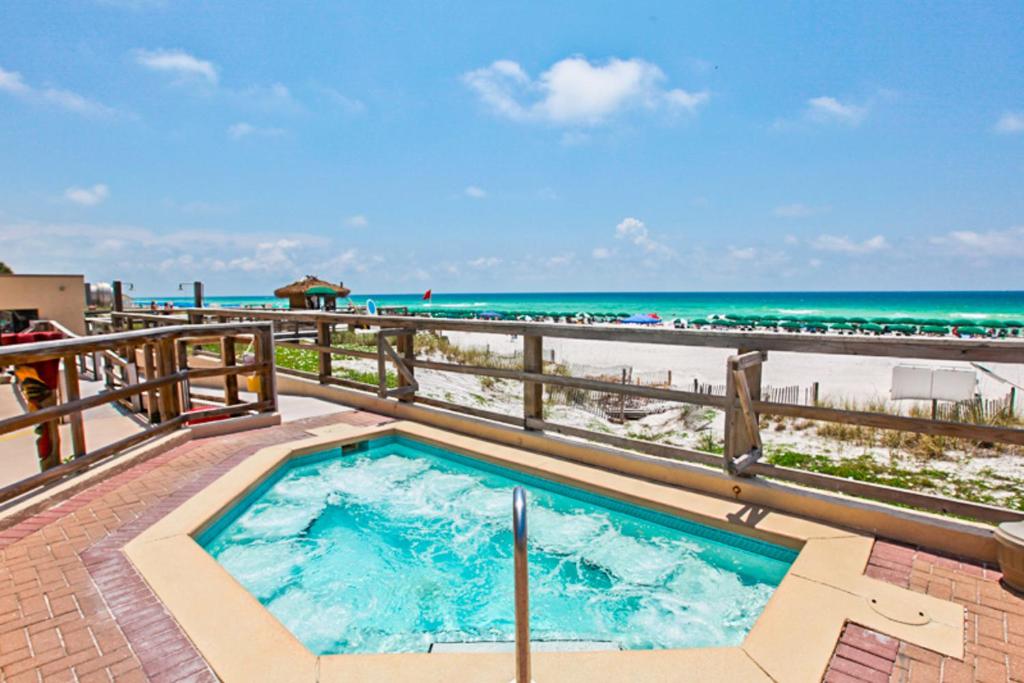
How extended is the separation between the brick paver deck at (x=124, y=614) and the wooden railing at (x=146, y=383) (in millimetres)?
601

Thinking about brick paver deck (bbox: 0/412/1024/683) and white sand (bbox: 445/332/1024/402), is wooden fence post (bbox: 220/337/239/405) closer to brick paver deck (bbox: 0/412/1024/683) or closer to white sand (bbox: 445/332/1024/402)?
brick paver deck (bbox: 0/412/1024/683)

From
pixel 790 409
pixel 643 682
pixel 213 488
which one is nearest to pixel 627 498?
pixel 790 409

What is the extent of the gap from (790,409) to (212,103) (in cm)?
1663

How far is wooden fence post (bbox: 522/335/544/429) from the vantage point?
4.55 meters

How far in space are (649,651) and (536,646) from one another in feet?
2.02

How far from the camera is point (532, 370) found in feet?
15.2

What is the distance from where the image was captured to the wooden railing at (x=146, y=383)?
3.27 m

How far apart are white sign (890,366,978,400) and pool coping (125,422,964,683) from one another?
50.9 inches

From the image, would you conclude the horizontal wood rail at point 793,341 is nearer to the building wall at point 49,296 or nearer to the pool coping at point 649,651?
the pool coping at point 649,651

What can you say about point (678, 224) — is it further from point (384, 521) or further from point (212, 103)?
point (384, 521)

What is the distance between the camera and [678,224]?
70062mm

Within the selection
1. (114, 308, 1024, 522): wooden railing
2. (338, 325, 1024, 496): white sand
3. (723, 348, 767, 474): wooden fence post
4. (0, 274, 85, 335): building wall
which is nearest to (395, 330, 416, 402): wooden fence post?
(114, 308, 1024, 522): wooden railing

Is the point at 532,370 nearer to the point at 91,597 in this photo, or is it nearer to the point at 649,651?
the point at 649,651

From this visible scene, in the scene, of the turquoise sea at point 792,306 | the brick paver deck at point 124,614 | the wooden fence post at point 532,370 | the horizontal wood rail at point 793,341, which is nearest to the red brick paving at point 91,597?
the brick paver deck at point 124,614
